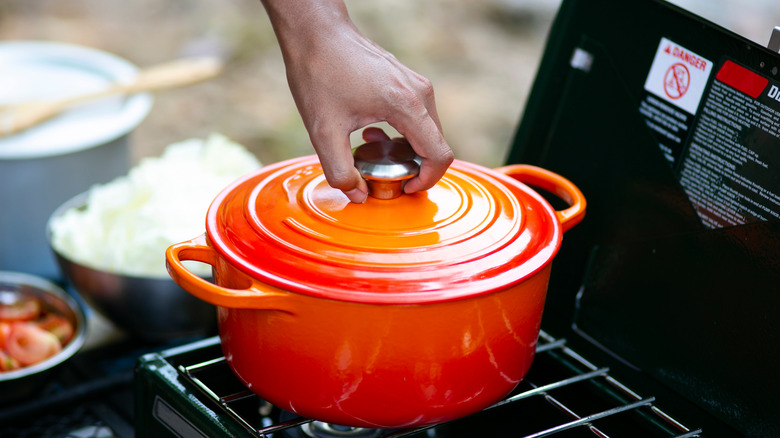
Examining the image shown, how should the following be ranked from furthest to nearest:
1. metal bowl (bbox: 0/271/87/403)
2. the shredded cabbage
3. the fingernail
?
the shredded cabbage < metal bowl (bbox: 0/271/87/403) < the fingernail

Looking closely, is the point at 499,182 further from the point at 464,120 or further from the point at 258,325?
the point at 464,120

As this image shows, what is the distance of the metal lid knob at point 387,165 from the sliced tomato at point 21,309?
0.94 metres

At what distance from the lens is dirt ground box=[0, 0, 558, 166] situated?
12.8 ft

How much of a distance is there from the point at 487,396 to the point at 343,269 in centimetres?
24

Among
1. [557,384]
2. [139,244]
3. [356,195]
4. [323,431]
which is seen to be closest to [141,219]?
[139,244]

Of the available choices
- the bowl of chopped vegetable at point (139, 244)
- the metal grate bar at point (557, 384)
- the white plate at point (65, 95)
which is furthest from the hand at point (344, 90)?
the white plate at point (65, 95)

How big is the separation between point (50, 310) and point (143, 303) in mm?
223

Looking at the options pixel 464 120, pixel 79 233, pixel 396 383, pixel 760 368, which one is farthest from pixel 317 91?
pixel 464 120

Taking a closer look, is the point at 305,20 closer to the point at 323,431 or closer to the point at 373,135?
the point at 373,135

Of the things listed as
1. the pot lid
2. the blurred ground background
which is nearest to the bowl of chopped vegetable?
the pot lid

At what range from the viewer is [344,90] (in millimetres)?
869

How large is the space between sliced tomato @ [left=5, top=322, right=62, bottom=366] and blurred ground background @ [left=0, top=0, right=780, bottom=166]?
7.17ft

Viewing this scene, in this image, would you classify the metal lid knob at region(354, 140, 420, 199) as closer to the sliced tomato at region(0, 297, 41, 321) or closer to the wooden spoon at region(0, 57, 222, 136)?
the sliced tomato at region(0, 297, 41, 321)

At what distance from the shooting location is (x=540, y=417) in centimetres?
111
